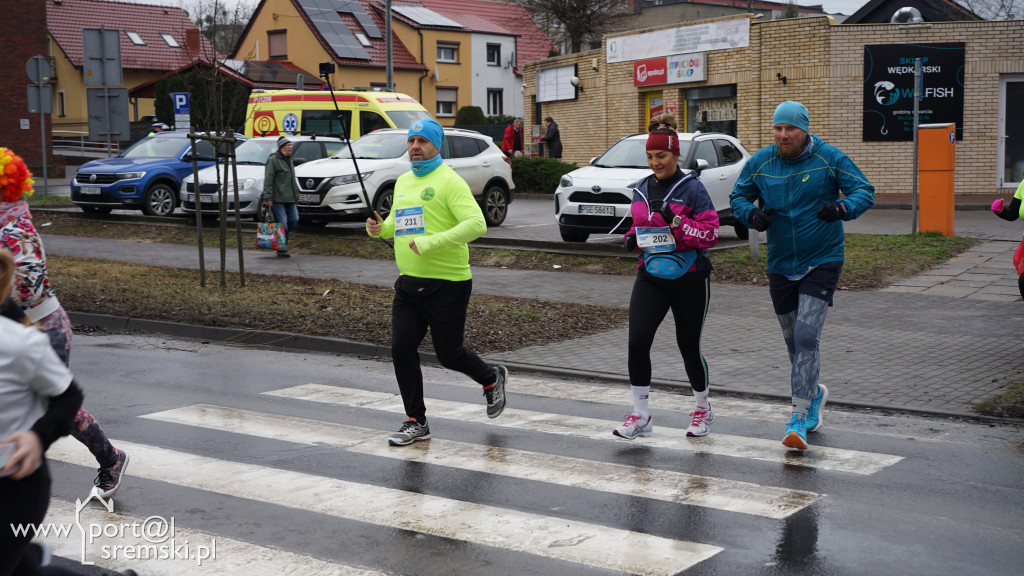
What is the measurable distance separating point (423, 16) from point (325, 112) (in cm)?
3970

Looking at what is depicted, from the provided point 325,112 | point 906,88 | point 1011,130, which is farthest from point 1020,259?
point 1011,130

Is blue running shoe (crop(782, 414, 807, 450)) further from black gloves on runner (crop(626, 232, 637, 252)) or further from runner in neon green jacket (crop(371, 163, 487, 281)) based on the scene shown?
runner in neon green jacket (crop(371, 163, 487, 281))

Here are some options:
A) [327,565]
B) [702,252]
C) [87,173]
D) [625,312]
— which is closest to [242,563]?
[327,565]

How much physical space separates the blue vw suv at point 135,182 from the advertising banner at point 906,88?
15886mm

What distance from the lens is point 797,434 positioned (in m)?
6.39

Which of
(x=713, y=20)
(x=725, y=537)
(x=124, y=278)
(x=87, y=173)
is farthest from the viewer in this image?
(x=713, y=20)

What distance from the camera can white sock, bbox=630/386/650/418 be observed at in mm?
6730

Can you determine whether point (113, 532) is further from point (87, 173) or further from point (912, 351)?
point (87, 173)

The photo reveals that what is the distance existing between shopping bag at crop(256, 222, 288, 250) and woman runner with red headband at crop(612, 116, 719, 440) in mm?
10900

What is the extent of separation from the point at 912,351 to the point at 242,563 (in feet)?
22.4

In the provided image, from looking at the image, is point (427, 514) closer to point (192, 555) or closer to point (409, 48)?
point (192, 555)

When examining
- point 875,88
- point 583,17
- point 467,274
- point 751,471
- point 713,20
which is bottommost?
point 751,471

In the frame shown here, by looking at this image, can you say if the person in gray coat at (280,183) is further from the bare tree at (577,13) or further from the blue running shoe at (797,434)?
the bare tree at (577,13)

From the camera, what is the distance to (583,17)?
52375 mm
